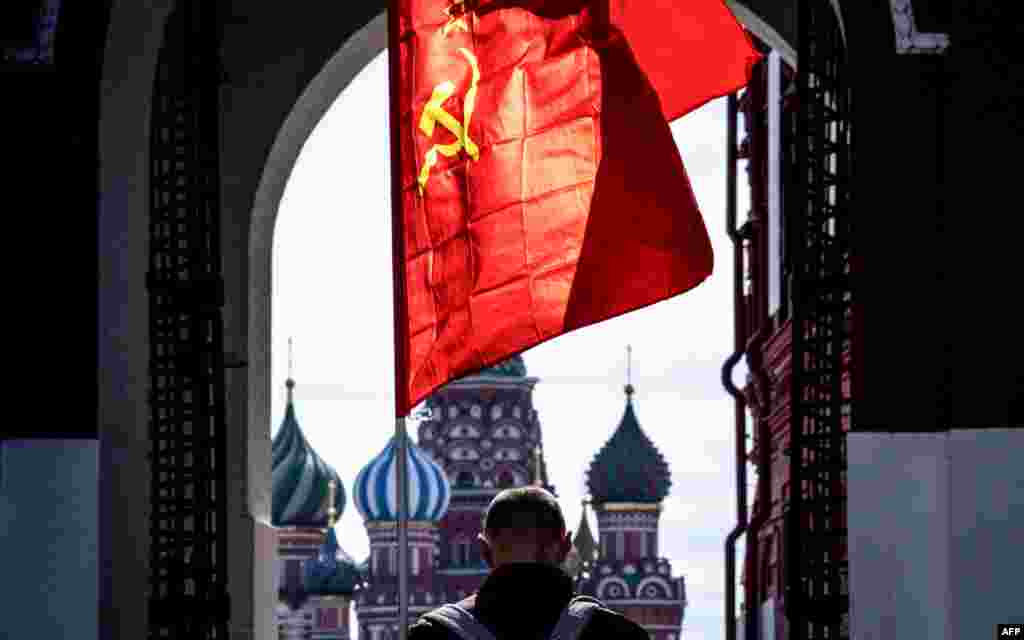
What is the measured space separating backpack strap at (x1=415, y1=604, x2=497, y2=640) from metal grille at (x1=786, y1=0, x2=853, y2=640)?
6991mm

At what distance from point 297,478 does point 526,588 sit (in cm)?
8339

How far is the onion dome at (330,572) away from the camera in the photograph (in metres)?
92.2

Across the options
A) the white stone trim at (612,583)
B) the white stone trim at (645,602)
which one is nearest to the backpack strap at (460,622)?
the white stone trim at (645,602)

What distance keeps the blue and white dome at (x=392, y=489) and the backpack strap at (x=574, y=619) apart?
84320 mm

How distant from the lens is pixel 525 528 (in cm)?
717

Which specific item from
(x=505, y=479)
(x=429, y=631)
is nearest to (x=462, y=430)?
(x=505, y=479)

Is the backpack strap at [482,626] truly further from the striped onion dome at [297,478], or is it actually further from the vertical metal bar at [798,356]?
the striped onion dome at [297,478]

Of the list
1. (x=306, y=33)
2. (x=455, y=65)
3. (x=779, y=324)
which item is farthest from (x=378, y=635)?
(x=455, y=65)

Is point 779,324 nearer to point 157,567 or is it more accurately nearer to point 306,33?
point 306,33

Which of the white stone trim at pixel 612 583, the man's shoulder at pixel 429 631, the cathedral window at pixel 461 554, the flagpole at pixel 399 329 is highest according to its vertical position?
the cathedral window at pixel 461 554

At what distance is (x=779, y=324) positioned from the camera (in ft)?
79.6

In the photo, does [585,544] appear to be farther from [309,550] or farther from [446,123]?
[446,123]

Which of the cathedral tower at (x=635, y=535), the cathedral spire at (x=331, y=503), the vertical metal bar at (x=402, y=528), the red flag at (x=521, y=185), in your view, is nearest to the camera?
the vertical metal bar at (x=402, y=528)

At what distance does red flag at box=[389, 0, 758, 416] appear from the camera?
405 inches
